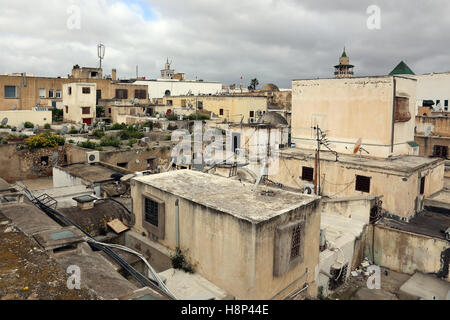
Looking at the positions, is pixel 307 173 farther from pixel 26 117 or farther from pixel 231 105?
pixel 26 117

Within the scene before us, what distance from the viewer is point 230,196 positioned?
10.1 metres

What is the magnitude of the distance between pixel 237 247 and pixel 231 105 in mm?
35070

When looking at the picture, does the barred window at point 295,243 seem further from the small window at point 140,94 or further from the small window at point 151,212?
the small window at point 140,94

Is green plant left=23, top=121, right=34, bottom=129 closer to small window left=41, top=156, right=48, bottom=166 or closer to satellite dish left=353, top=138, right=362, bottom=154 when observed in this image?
small window left=41, top=156, right=48, bottom=166

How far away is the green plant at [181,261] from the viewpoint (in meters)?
9.66

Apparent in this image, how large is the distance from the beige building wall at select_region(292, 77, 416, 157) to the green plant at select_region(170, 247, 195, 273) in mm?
15801

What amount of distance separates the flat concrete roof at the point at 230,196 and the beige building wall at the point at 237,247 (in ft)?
0.54

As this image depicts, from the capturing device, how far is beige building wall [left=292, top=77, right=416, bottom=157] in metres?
21.3

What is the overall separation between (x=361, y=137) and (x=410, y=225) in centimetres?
684

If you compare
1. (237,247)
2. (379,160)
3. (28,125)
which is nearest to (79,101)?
(28,125)

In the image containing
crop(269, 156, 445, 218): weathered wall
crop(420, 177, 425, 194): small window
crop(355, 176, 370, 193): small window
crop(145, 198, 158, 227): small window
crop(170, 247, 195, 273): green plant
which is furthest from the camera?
crop(420, 177, 425, 194): small window

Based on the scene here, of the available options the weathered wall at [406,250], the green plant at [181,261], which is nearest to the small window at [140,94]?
the weathered wall at [406,250]

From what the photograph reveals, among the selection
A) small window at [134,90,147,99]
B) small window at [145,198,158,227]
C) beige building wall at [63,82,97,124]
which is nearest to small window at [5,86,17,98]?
beige building wall at [63,82,97,124]
